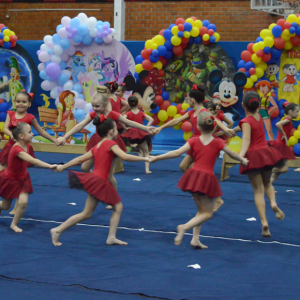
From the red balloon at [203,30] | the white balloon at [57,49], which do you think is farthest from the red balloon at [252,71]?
the white balloon at [57,49]

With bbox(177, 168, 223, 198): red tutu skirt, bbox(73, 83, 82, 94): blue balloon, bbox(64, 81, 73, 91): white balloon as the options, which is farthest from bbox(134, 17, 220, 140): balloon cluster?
bbox(177, 168, 223, 198): red tutu skirt

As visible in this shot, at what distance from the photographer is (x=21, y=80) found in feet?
36.3

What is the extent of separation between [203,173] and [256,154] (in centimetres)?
82

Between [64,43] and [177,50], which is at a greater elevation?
[64,43]

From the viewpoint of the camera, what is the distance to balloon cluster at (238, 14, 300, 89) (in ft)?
29.4

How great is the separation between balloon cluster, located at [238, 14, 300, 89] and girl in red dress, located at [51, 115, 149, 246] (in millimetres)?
5965

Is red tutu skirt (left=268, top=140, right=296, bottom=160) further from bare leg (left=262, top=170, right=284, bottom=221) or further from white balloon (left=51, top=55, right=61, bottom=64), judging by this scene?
white balloon (left=51, top=55, right=61, bottom=64)

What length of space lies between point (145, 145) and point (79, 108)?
115 inches

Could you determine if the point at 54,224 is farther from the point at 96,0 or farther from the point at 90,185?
the point at 96,0

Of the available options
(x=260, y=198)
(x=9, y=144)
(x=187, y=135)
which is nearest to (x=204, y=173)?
(x=260, y=198)

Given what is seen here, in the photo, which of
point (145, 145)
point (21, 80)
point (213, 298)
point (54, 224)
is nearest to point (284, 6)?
point (145, 145)

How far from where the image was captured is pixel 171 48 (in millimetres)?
9977

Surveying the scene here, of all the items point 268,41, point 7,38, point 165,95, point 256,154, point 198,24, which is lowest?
point 256,154

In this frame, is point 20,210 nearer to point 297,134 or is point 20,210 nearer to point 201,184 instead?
point 201,184
